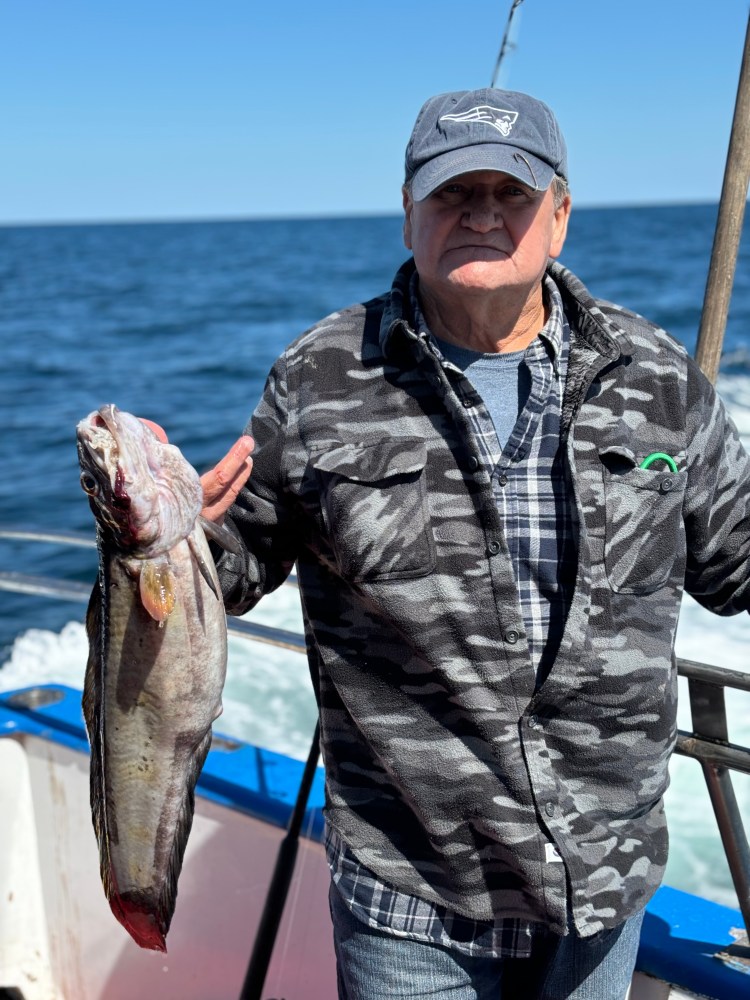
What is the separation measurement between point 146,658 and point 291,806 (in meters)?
1.35

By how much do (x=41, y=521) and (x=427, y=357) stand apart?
11.7 meters

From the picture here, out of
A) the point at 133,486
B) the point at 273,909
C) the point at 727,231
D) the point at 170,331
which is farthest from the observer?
the point at 170,331

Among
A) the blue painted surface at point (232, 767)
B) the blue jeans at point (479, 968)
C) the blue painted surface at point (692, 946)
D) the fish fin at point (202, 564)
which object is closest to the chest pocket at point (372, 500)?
the fish fin at point (202, 564)

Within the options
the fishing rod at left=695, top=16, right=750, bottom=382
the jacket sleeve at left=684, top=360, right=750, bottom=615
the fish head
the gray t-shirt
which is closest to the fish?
the fish head

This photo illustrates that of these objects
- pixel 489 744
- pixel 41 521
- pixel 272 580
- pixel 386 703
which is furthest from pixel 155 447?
pixel 41 521

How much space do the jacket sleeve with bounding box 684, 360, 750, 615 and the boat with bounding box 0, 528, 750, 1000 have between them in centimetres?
33

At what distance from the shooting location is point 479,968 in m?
2.03

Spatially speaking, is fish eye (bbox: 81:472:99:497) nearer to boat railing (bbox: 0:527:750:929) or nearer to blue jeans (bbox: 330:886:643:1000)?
blue jeans (bbox: 330:886:643:1000)

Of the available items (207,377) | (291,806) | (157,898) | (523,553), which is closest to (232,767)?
(291,806)

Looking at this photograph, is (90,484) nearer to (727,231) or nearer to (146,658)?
(146,658)

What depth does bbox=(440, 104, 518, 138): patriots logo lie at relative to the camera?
6.53ft

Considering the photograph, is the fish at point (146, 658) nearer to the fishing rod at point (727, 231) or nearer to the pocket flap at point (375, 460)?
the pocket flap at point (375, 460)

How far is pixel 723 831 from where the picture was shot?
241 cm

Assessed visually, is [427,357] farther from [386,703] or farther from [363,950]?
[363,950]
